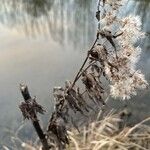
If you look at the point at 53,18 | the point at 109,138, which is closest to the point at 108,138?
the point at 109,138

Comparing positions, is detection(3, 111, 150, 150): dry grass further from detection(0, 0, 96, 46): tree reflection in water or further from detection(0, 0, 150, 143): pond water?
detection(0, 0, 96, 46): tree reflection in water

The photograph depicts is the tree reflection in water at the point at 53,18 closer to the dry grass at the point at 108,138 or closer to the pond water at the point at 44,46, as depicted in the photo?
the pond water at the point at 44,46

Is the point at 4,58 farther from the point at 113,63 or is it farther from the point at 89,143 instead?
the point at 113,63

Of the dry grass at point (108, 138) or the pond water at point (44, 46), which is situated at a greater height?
the dry grass at point (108, 138)

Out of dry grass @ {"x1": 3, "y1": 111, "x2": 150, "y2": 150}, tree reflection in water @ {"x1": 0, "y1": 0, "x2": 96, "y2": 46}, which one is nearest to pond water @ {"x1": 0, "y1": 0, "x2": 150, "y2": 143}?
tree reflection in water @ {"x1": 0, "y1": 0, "x2": 96, "y2": 46}

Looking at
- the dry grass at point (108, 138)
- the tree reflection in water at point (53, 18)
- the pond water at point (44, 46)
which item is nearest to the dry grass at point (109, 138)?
the dry grass at point (108, 138)

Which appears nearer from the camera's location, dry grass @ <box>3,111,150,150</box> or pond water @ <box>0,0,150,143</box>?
dry grass @ <box>3,111,150,150</box>

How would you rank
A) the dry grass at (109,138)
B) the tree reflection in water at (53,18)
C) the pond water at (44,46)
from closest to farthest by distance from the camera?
the dry grass at (109,138), the pond water at (44,46), the tree reflection in water at (53,18)

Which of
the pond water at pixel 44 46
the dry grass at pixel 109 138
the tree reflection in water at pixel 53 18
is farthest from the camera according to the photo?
the tree reflection in water at pixel 53 18

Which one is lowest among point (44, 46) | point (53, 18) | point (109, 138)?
point (53, 18)

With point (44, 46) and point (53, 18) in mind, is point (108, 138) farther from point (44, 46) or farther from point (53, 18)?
point (53, 18)
